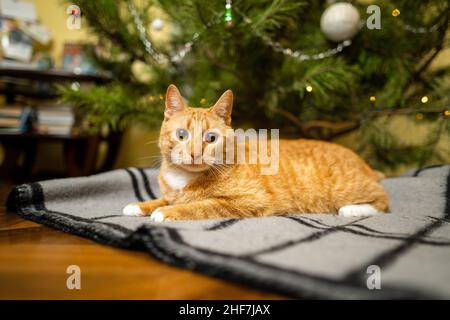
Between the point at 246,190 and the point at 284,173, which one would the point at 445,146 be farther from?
the point at 246,190

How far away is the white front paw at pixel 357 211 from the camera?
1056 millimetres

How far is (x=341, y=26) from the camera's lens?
1.23 meters

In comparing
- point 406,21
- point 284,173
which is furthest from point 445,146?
point 284,173

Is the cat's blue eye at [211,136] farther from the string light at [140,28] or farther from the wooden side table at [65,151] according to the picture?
the wooden side table at [65,151]

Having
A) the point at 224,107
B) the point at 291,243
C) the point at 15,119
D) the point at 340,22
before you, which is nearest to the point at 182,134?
the point at 224,107

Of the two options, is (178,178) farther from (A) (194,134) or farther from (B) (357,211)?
(B) (357,211)

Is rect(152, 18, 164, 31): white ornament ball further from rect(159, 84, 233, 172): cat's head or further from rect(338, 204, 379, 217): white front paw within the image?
rect(338, 204, 379, 217): white front paw

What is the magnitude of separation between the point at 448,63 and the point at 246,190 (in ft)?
4.51

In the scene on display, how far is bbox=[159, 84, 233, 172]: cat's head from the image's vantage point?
93 cm

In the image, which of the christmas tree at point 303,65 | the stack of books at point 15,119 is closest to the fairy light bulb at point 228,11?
the christmas tree at point 303,65

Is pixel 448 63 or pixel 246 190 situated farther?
pixel 448 63

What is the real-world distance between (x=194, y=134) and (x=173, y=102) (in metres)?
0.15
